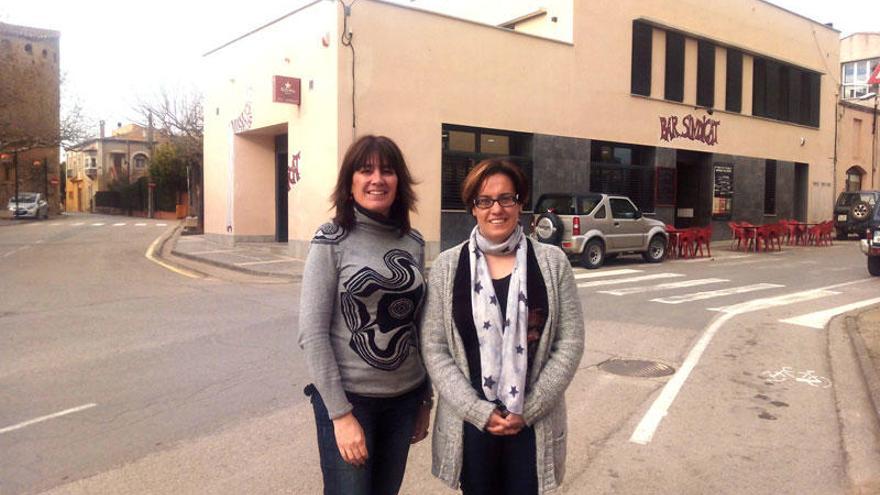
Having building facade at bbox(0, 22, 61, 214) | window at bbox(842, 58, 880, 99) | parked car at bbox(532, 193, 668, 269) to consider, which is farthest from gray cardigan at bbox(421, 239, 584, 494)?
window at bbox(842, 58, 880, 99)

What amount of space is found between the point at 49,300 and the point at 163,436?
710cm

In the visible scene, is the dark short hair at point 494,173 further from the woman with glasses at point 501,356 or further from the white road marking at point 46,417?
the white road marking at point 46,417

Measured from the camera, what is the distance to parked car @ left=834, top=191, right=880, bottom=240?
25656 mm

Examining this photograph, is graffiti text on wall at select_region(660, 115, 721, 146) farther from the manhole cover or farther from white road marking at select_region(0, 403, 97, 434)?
white road marking at select_region(0, 403, 97, 434)

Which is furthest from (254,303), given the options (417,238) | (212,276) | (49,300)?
(417,238)

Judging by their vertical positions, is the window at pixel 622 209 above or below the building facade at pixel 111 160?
below

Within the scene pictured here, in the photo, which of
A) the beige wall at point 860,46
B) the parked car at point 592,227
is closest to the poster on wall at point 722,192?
the parked car at point 592,227

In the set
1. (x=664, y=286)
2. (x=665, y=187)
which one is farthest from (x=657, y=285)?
(x=665, y=187)

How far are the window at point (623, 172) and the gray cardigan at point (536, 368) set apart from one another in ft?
63.3

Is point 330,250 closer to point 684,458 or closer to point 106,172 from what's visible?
point 684,458

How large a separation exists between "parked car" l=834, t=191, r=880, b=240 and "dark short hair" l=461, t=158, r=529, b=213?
2755 centimetres

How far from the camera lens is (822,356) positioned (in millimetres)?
7379

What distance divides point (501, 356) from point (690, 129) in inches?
942

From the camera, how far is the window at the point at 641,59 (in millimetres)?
21906
